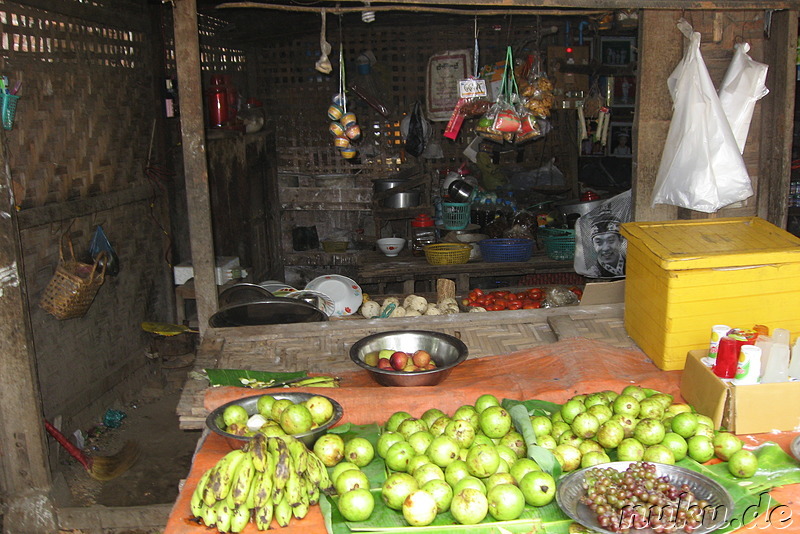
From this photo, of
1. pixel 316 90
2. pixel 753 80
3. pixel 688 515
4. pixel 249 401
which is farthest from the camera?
pixel 316 90

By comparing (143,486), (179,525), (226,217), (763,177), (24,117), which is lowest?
(143,486)

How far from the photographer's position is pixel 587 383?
3406 mm

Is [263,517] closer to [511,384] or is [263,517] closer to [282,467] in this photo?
[282,467]

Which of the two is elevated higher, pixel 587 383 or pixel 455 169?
pixel 455 169

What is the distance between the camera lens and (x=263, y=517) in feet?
7.58

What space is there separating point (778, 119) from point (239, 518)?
13.7 ft

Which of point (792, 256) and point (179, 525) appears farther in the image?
point (792, 256)

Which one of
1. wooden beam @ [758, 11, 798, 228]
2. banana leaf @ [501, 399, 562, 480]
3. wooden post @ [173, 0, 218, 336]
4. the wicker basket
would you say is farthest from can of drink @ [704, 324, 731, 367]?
the wicker basket

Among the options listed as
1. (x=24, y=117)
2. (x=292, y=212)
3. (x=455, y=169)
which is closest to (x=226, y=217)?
(x=292, y=212)

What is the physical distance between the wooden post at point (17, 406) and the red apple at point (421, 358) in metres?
2.25

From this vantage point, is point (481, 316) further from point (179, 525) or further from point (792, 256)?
point (179, 525)

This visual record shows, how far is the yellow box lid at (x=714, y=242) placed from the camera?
137 inches

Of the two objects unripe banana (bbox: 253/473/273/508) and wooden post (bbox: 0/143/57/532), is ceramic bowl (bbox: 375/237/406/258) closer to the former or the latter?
wooden post (bbox: 0/143/57/532)

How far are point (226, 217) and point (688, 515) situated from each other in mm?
5647
